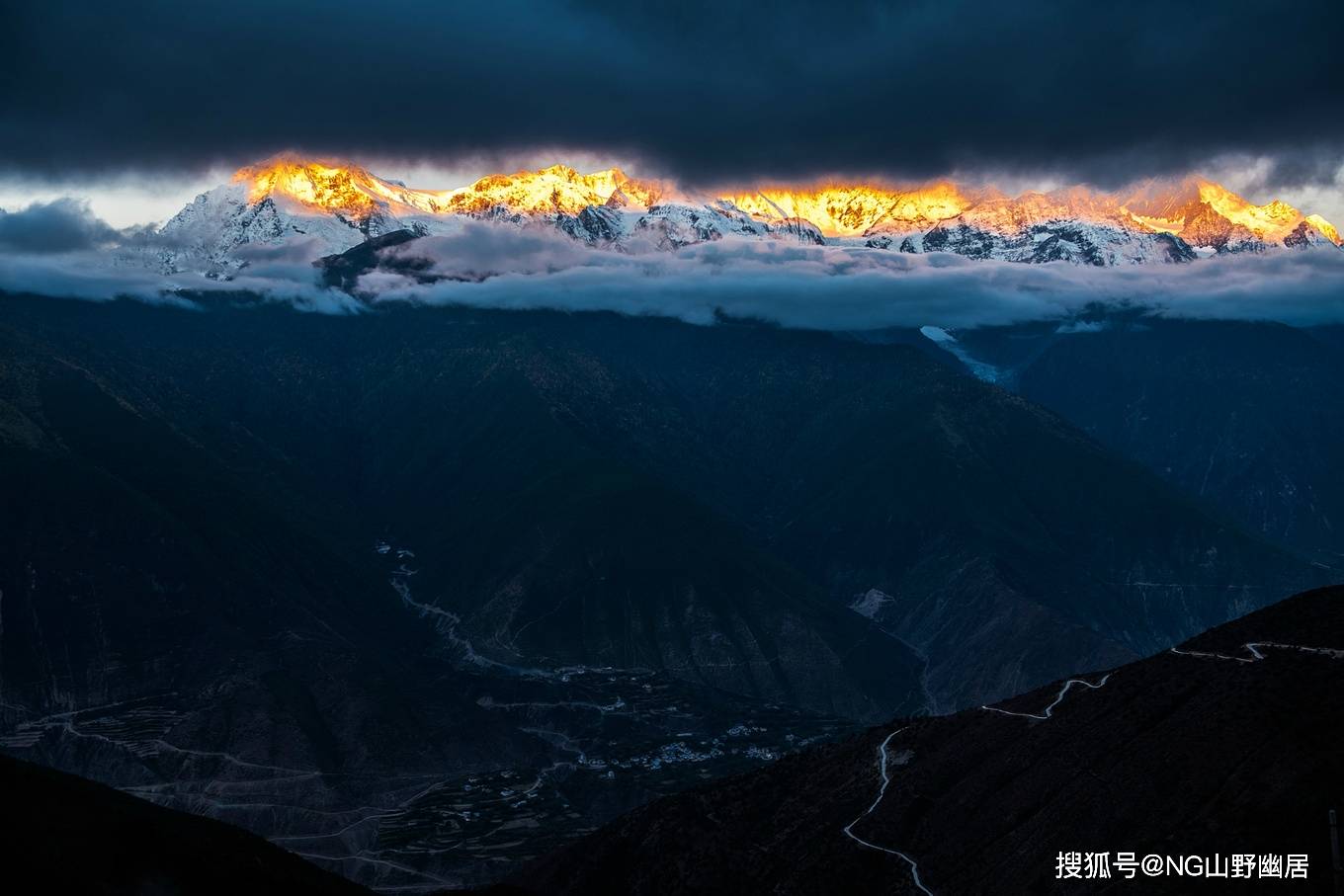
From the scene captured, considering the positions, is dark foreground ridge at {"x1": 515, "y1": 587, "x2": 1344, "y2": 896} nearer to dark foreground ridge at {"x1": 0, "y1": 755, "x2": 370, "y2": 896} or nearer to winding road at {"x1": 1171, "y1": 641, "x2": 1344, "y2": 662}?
winding road at {"x1": 1171, "y1": 641, "x2": 1344, "y2": 662}

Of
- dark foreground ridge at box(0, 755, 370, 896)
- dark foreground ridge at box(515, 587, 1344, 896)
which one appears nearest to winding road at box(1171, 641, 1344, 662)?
dark foreground ridge at box(515, 587, 1344, 896)

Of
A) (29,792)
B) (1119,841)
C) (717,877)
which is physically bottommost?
(717,877)

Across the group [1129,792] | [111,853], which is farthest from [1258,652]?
[111,853]

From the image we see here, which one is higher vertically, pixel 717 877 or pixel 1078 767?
pixel 1078 767

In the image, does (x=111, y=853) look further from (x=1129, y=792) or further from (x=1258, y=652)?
(x=1258, y=652)

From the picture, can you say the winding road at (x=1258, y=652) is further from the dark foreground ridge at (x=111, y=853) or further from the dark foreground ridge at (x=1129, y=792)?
the dark foreground ridge at (x=111, y=853)

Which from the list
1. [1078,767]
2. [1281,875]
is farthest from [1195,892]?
[1078,767]

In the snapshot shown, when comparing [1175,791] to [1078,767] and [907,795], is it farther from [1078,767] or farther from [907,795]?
[907,795]
